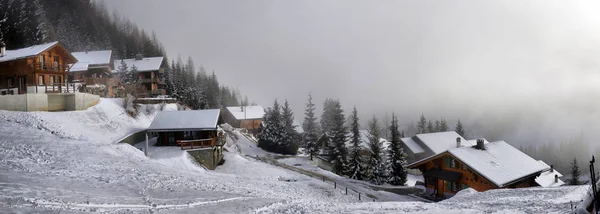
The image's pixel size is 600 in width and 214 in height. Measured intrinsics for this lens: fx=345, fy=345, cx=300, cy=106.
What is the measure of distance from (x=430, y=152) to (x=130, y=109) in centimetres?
5443

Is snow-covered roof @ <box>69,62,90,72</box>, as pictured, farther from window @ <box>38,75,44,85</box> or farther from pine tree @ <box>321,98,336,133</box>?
pine tree @ <box>321,98,336,133</box>

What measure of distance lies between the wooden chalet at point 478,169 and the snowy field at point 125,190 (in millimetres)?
14324

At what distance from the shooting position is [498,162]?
122ft

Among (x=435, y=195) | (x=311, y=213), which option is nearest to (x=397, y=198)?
(x=435, y=195)

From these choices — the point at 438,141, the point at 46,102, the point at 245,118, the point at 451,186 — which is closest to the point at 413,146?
the point at 438,141

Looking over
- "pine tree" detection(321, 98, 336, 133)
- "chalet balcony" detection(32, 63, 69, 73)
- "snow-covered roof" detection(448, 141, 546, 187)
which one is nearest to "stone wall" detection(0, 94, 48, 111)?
"chalet balcony" detection(32, 63, 69, 73)

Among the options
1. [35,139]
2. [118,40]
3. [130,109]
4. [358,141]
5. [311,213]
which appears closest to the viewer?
[311,213]

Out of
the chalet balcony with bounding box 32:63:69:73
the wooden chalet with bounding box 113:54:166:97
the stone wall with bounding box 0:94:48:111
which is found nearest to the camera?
the stone wall with bounding box 0:94:48:111

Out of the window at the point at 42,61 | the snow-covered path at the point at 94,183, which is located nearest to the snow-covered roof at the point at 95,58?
the window at the point at 42,61

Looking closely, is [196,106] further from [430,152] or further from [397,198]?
[397,198]

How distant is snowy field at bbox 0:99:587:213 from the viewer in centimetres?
1300

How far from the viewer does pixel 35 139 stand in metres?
23.4

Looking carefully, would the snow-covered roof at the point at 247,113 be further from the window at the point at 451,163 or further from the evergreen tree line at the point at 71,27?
the window at the point at 451,163

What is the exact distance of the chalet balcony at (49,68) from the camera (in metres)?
38.8
